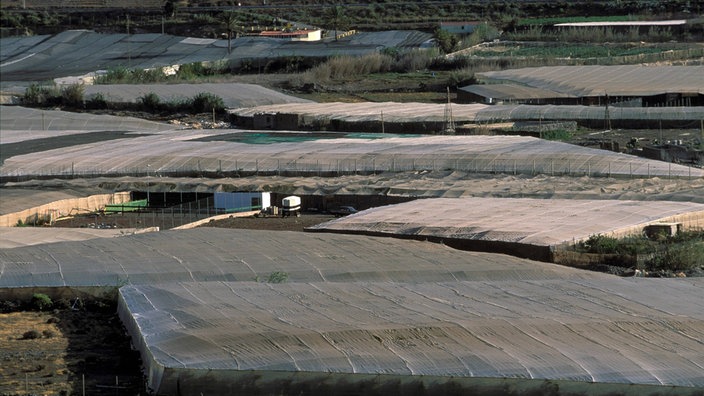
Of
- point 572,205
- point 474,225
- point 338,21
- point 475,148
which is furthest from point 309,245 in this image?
point 338,21

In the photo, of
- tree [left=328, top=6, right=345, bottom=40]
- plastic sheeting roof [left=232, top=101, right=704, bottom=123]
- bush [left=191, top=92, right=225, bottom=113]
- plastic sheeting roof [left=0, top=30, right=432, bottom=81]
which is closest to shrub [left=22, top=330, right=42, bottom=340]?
plastic sheeting roof [left=232, top=101, right=704, bottom=123]

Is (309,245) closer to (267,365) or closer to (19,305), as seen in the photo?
(19,305)

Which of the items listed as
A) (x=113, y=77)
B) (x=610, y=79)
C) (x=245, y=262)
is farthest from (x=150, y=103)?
(x=245, y=262)

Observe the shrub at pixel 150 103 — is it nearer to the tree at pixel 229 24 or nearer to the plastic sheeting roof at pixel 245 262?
the tree at pixel 229 24

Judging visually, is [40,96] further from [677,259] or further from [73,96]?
[677,259]

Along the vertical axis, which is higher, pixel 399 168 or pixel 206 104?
pixel 206 104

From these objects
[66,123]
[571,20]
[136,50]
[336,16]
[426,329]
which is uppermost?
[336,16]
